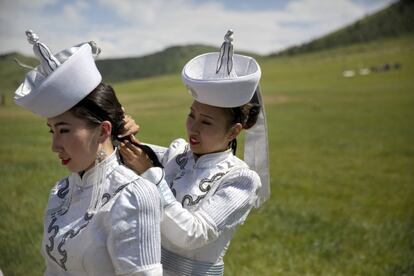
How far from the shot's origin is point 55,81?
6.64 ft

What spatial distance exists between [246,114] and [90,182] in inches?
36.7

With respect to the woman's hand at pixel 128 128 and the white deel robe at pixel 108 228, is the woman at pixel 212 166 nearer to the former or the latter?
the woman's hand at pixel 128 128

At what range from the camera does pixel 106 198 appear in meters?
2.13

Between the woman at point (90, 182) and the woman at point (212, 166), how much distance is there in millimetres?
239

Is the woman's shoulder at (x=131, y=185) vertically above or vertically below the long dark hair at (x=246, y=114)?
below

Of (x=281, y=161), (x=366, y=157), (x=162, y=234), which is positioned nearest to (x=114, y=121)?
(x=162, y=234)

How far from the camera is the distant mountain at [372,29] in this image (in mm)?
124688

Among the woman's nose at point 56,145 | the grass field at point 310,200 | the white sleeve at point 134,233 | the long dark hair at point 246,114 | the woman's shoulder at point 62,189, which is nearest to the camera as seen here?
the white sleeve at point 134,233

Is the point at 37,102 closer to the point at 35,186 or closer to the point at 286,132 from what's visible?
the point at 35,186

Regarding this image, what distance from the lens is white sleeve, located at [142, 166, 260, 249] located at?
2205 millimetres

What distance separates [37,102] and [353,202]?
744 cm

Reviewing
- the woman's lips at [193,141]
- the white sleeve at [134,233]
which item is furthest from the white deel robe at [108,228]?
the woman's lips at [193,141]

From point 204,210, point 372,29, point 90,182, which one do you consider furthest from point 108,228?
point 372,29

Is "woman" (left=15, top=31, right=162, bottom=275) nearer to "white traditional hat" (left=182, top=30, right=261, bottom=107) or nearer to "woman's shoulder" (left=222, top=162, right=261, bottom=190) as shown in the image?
"white traditional hat" (left=182, top=30, right=261, bottom=107)
